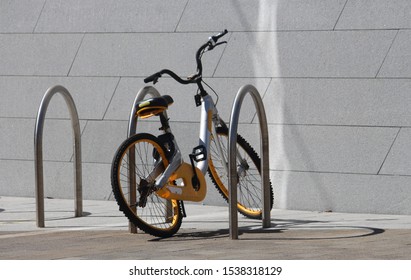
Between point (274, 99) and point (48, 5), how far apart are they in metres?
2.96

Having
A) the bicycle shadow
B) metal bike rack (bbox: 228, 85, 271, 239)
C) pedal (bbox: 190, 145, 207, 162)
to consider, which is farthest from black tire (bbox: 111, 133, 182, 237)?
metal bike rack (bbox: 228, 85, 271, 239)

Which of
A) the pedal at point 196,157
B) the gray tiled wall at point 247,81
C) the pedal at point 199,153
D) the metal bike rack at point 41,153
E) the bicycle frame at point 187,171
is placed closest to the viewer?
the bicycle frame at point 187,171

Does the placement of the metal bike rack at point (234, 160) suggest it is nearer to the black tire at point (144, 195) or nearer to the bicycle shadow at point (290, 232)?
the bicycle shadow at point (290, 232)

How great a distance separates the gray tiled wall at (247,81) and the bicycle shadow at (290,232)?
1.10 meters

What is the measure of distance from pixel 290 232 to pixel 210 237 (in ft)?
2.05

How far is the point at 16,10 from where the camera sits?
39.6 feet

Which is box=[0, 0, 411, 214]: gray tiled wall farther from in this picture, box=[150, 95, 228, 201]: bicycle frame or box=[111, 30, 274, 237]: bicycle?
box=[150, 95, 228, 201]: bicycle frame

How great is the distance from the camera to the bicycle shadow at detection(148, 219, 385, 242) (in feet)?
26.6

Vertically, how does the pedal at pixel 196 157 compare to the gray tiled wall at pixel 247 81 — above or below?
below

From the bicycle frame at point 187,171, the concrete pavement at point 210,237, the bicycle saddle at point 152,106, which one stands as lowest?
the concrete pavement at point 210,237

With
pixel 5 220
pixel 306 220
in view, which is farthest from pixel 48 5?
pixel 306 220

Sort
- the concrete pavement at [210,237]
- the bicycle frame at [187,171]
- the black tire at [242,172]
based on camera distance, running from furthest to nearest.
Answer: the black tire at [242,172]
the bicycle frame at [187,171]
the concrete pavement at [210,237]

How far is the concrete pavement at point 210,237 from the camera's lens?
7.26 m

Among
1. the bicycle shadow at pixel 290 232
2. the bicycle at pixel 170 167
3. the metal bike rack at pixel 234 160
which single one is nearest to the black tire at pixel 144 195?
the bicycle at pixel 170 167
